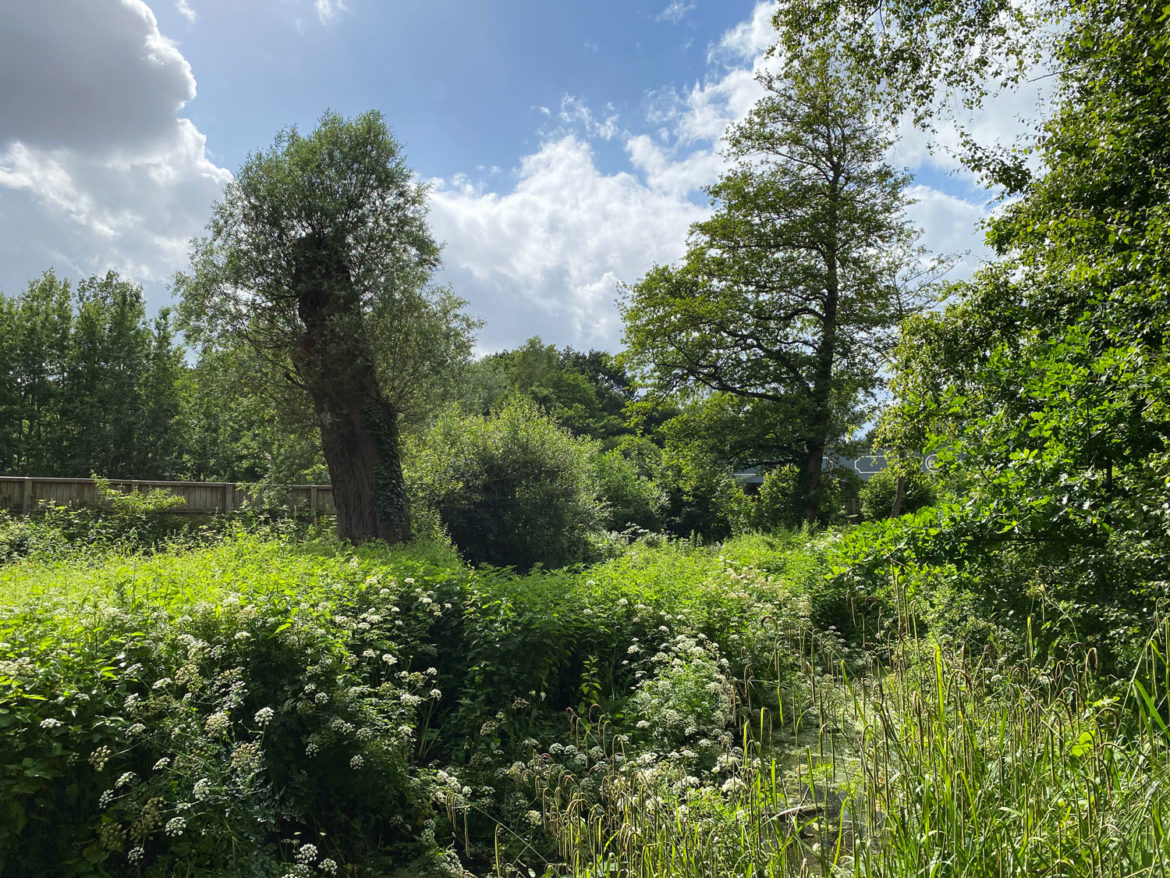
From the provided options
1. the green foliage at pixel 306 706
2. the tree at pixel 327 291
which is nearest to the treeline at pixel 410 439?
the tree at pixel 327 291

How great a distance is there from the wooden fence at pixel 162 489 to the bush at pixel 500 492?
2.52 metres

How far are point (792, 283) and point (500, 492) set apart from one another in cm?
945

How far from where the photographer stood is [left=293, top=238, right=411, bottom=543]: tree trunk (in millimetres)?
12344

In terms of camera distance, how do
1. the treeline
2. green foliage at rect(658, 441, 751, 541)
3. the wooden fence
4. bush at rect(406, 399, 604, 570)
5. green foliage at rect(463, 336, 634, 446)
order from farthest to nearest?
1. green foliage at rect(463, 336, 634, 446)
2. green foliage at rect(658, 441, 751, 541)
3. bush at rect(406, 399, 604, 570)
4. the treeline
5. the wooden fence

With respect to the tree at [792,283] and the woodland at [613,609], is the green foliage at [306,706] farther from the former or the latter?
the tree at [792,283]

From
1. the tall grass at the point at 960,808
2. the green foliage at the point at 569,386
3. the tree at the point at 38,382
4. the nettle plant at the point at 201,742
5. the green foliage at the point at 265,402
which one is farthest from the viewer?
the green foliage at the point at 569,386

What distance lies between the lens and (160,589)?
459cm

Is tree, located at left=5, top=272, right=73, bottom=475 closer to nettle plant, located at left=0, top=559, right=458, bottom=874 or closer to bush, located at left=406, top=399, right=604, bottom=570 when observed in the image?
bush, located at left=406, top=399, right=604, bottom=570

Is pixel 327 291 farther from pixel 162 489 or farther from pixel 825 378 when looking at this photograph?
pixel 825 378

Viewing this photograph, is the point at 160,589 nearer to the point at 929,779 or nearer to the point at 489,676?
the point at 489,676

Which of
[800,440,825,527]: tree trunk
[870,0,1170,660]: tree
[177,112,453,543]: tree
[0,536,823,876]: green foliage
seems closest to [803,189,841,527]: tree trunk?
[800,440,825,527]: tree trunk

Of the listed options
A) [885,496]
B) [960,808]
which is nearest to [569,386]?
[885,496]

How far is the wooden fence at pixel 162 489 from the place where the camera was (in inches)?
531

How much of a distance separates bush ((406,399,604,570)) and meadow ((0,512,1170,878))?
8.91 metres
